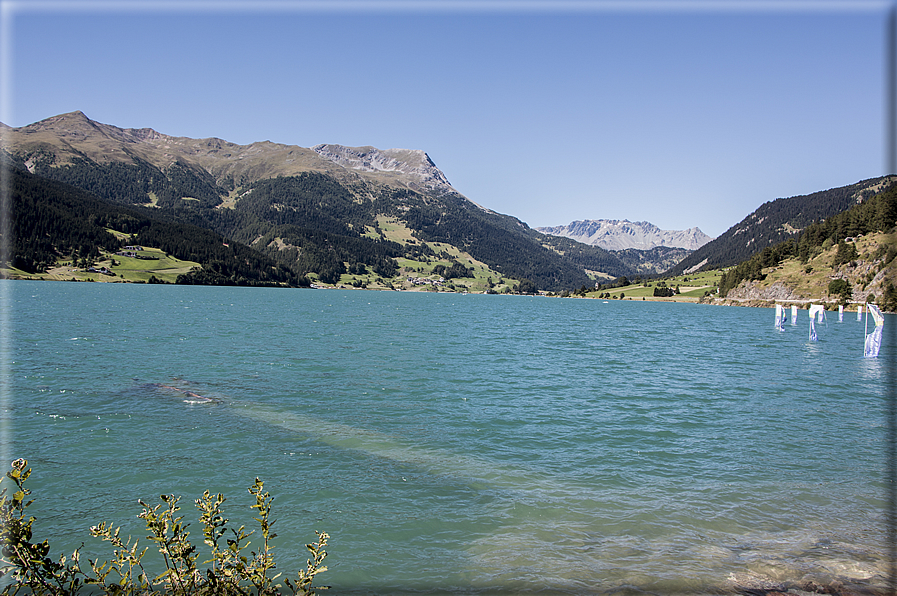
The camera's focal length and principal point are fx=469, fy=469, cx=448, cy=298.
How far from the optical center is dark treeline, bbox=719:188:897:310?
110562 millimetres

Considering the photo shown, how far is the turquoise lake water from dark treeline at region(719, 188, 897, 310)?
358 feet

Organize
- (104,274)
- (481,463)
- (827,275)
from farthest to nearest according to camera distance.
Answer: (104,274) < (827,275) < (481,463)

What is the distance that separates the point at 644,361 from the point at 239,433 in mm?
33525

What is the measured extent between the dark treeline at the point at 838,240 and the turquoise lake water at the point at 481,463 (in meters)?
109

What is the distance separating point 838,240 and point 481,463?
556 ft

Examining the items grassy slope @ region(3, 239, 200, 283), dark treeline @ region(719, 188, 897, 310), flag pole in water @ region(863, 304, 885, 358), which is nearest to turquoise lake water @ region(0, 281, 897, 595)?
flag pole in water @ region(863, 304, 885, 358)

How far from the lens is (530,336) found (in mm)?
58844

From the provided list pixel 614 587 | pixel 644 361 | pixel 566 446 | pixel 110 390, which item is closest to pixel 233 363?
pixel 110 390

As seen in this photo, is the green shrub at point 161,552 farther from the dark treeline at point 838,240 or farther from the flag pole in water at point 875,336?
the dark treeline at point 838,240

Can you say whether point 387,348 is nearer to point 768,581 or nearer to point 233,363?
point 233,363

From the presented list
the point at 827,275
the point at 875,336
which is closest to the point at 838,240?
the point at 827,275

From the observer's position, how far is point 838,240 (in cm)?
13875

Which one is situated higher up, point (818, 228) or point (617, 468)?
point (818, 228)

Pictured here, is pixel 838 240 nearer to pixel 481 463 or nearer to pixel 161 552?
pixel 481 463
